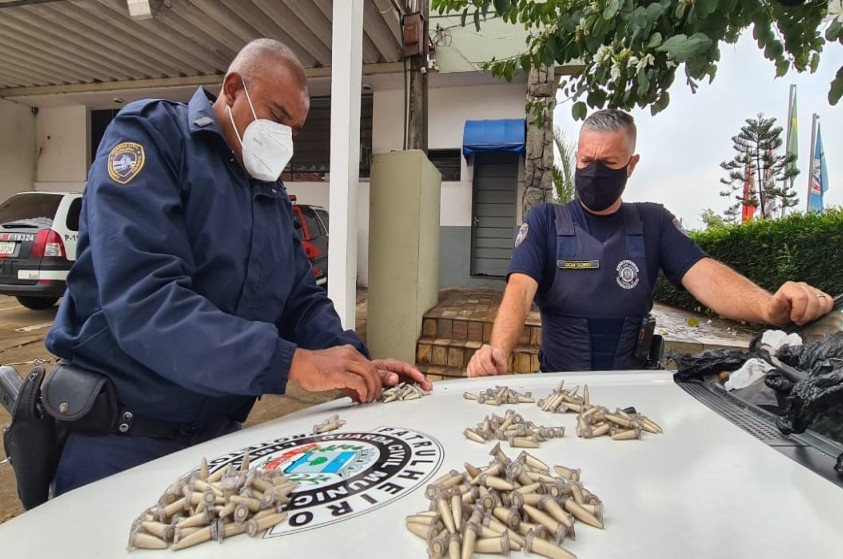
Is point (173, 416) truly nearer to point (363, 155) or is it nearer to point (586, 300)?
point (586, 300)

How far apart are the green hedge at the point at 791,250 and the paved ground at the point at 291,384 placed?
41.2 inches

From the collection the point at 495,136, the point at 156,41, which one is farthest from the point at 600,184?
the point at 156,41

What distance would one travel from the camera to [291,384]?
511 cm

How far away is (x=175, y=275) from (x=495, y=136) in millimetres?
8681

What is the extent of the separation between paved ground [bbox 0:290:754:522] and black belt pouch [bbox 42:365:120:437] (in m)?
2.19

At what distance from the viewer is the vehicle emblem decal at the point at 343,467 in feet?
2.72

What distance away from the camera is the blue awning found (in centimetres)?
902

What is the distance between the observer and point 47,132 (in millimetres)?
11547

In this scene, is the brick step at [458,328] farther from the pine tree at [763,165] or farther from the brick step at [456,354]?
the pine tree at [763,165]

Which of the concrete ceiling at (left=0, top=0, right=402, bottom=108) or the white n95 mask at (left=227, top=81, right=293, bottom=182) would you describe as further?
the concrete ceiling at (left=0, top=0, right=402, bottom=108)

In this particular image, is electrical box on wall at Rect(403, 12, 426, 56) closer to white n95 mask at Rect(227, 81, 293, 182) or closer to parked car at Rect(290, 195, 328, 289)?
parked car at Rect(290, 195, 328, 289)

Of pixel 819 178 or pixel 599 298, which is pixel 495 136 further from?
pixel 819 178

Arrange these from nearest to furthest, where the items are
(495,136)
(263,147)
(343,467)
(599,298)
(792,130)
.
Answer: (343,467), (263,147), (599,298), (495,136), (792,130)

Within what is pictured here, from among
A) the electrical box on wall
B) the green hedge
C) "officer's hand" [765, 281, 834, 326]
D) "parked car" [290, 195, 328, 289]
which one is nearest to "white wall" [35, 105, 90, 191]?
"parked car" [290, 195, 328, 289]
